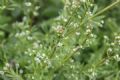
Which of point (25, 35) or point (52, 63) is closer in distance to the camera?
point (52, 63)

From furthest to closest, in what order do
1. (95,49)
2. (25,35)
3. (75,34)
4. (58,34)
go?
(95,49), (25,35), (75,34), (58,34)

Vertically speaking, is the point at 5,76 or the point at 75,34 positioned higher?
the point at 75,34

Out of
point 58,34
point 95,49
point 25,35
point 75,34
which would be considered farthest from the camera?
point 95,49

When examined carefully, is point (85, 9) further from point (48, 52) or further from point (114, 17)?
point (114, 17)

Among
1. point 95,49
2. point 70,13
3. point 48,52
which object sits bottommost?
point 95,49

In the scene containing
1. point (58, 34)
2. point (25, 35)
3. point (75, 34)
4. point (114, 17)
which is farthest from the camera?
point (114, 17)

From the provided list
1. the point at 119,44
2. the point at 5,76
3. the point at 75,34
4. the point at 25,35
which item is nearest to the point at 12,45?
the point at 25,35

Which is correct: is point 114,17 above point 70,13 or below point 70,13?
below

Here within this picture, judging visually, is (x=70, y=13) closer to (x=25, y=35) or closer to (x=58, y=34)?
(x=58, y=34)

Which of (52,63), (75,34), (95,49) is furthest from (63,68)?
(95,49)
